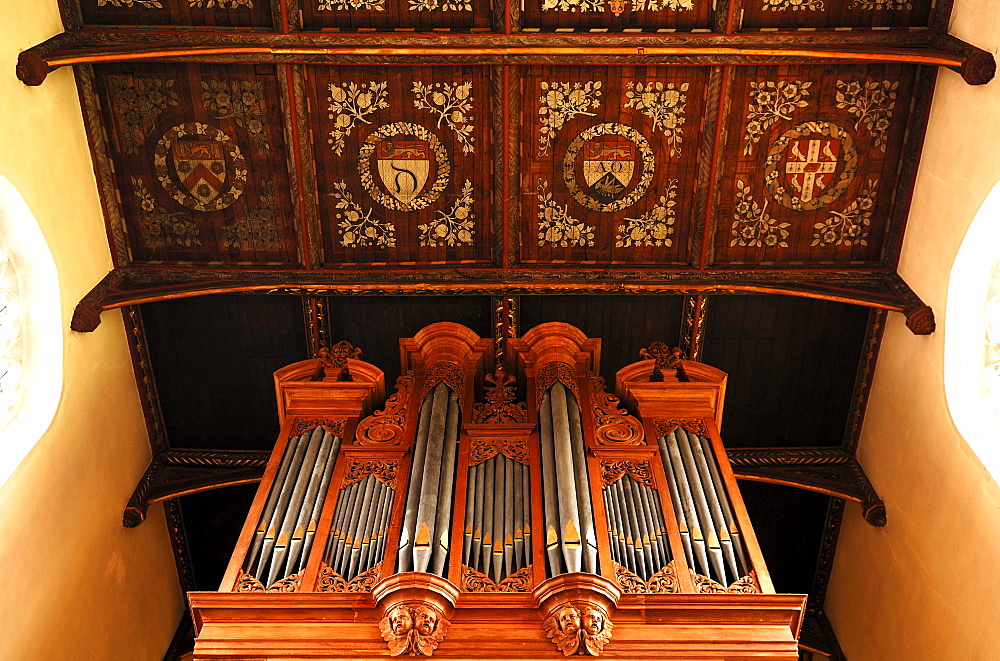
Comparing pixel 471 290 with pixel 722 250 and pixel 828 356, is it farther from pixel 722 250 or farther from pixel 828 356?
pixel 828 356

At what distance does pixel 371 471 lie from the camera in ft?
22.0

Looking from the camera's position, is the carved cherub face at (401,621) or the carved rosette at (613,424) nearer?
the carved cherub face at (401,621)

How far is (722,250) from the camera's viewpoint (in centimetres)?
782

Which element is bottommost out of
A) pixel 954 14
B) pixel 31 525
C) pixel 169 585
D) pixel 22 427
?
pixel 169 585

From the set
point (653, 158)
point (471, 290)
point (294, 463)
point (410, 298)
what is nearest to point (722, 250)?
point (653, 158)

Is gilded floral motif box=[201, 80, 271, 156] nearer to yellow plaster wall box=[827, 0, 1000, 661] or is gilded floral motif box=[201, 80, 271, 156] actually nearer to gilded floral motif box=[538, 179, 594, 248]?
gilded floral motif box=[538, 179, 594, 248]

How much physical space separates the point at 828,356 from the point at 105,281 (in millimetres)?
6147

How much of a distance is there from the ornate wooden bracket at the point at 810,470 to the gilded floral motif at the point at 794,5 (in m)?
3.85

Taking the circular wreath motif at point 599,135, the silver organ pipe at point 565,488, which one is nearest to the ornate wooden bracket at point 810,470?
the silver organ pipe at point 565,488

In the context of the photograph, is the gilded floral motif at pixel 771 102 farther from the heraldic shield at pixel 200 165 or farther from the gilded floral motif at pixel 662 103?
the heraldic shield at pixel 200 165

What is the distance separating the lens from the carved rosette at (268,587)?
571 cm

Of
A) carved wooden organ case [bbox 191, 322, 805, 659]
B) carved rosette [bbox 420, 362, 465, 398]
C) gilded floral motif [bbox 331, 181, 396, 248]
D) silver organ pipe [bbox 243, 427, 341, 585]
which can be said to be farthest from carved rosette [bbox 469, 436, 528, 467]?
gilded floral motif [bbox 331, 181, 396, 248]

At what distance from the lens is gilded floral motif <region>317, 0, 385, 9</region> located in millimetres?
6938

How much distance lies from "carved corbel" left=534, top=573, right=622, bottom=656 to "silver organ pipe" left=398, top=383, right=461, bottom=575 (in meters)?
0.77
